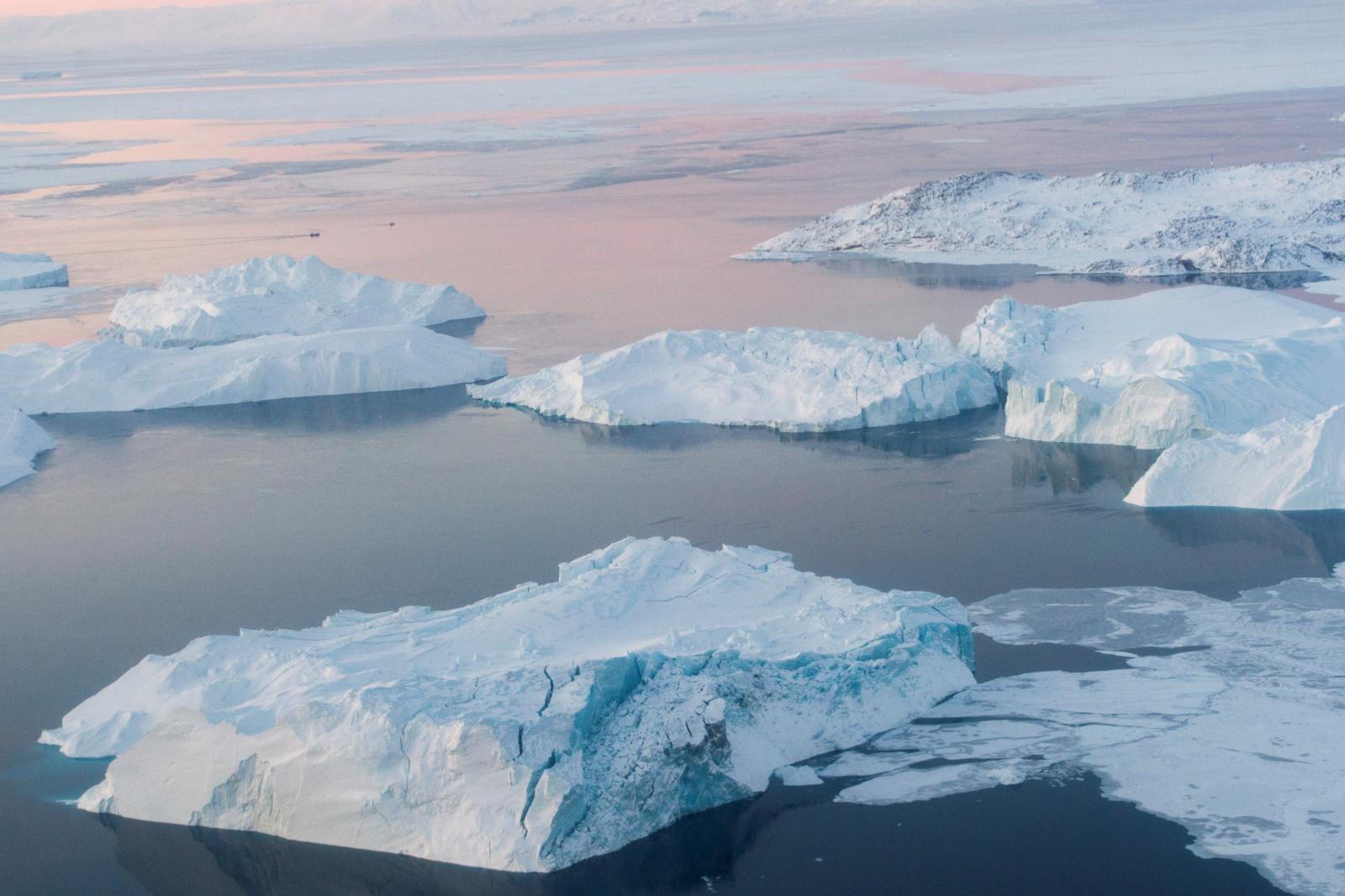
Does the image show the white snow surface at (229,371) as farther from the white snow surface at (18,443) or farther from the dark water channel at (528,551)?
the white snow surface at (18,443)

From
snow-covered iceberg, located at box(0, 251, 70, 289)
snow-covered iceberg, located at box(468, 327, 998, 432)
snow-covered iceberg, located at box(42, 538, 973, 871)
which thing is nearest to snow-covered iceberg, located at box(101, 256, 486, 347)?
snow-covered iceberg, located at box(0, 251, 70, 289)

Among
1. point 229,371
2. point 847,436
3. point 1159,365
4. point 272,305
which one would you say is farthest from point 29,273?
point 1159,365

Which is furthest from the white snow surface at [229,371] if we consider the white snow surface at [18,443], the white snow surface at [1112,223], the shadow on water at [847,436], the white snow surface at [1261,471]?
the white snow surface at [1112,223]

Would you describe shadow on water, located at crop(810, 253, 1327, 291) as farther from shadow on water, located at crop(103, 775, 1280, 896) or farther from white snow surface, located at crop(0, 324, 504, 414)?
shadow on water, located at crop(103, 775, 1280, 896)

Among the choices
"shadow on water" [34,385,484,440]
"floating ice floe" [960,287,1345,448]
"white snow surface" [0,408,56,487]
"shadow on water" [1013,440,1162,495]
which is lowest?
"shadow on water" [1013,440,1162,495]

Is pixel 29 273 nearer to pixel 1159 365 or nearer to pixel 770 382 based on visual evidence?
pixel 770 382


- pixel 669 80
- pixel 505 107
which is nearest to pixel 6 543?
pixel 505 107
